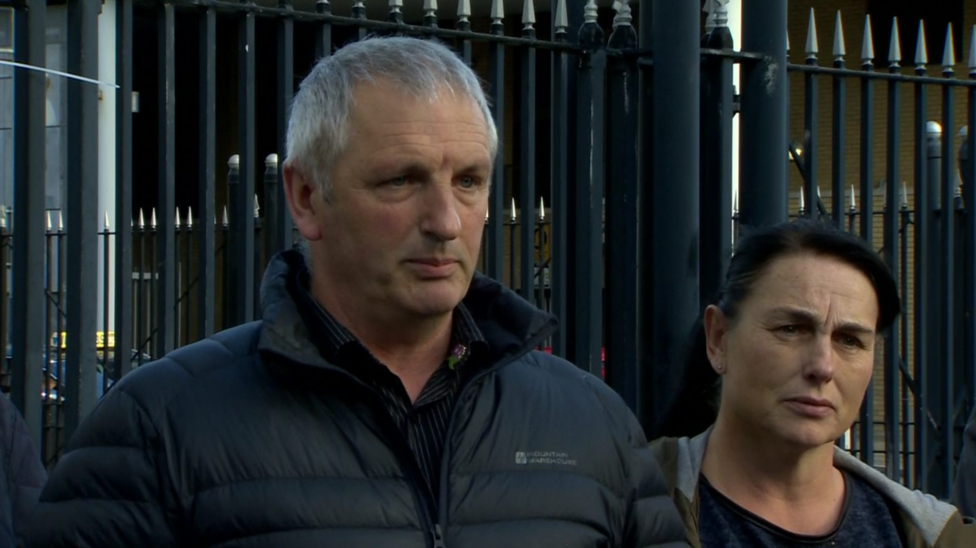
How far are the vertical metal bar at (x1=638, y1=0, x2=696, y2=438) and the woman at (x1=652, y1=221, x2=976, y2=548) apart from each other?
0.97 metres

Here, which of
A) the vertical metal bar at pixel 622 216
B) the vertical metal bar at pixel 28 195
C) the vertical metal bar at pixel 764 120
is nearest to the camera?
the vertical metal bar at pixel 28 195

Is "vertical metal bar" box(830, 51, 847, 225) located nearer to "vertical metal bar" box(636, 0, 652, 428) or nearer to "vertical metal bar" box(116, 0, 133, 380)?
"vertical metal bar" box(636, 0, 652, 428)

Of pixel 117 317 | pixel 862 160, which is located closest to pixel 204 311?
pixel 117 317

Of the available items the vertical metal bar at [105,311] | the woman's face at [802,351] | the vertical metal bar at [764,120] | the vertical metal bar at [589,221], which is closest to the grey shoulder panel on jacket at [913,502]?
the woman's face at [802,351]

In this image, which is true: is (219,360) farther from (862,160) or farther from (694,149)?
(862,160)

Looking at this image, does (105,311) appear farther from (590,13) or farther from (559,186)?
(590,13)

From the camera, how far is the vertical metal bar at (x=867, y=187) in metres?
4.66

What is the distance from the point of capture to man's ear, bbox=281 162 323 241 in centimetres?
210

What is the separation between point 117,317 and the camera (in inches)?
130

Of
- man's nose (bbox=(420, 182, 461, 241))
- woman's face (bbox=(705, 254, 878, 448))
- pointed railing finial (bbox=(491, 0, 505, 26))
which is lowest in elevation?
woman's face (bbox=(705, 254, 878, 448))

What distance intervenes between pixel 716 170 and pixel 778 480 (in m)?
1.50

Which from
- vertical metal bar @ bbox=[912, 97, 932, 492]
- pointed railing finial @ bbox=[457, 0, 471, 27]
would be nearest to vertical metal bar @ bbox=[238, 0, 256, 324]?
pointed railing finial @ bbox=[457, 0, 471, 27]

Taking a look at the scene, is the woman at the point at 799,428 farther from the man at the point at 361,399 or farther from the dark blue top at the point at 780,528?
the man at the point at 361,399

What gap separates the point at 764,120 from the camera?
4.21 m
